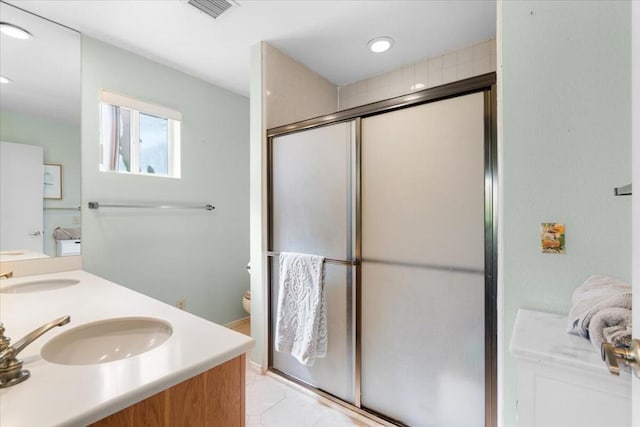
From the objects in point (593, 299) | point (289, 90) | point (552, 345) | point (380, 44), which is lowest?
point (552, 345)

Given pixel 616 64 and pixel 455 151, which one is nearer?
pixel 616 64

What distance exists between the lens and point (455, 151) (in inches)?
51.0

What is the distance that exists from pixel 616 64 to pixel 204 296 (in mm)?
2878

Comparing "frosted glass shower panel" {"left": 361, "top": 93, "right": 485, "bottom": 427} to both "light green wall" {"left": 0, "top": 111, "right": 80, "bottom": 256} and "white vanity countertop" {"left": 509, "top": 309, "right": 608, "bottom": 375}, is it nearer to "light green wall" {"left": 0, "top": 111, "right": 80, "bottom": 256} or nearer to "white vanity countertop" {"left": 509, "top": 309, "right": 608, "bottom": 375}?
"white vanity countertop" {"left": 509, "top": 309, "right": 608, "bottom": 375}

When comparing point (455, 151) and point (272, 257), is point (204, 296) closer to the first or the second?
point (272, 257)

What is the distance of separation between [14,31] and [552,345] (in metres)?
2.78

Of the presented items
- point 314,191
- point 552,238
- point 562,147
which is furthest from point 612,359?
point 314,191

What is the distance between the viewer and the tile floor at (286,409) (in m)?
1.56

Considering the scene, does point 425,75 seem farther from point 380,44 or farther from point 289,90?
point 289,90

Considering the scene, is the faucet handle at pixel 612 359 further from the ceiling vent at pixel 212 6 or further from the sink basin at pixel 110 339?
the ceiling vent at pixel 212 6

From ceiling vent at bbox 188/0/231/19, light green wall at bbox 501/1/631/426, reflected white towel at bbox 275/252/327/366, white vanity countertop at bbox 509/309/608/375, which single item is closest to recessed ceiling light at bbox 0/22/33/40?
ceiling vent at bbox 188/0/231/19

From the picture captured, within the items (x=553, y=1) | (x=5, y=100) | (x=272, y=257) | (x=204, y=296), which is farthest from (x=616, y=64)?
(x=204, y=296)

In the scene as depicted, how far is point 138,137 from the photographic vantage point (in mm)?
2236

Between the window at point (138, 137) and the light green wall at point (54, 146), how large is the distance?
0.20m
